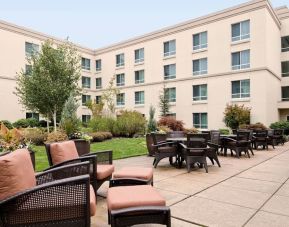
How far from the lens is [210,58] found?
95.5 ft

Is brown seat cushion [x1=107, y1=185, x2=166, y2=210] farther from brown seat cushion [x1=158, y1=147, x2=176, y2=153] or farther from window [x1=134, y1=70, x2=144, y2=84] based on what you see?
window [x1=134, y1=70, x2=144, y2=84]

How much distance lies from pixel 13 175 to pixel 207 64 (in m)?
28.3

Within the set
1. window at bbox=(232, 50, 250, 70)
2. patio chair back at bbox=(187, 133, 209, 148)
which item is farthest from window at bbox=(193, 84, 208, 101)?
patio chair back at bbox=(187, 133, 209, 148)

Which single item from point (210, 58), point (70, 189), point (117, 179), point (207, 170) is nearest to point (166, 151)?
point (207, 170)

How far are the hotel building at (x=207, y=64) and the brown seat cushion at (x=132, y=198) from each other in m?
24.2

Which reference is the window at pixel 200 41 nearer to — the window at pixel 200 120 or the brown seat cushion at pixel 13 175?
the window at pixel 200 120

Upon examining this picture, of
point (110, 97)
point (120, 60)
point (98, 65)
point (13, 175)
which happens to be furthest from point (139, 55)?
point (13, 175)

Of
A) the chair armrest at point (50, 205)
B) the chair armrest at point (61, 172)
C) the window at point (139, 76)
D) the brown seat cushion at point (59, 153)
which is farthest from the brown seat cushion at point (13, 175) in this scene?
the window at point (139, 76)

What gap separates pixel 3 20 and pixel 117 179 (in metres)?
31.3

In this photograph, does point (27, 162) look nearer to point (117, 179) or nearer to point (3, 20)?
point (117, 179)

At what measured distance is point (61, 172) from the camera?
163 inches

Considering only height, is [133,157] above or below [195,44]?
below

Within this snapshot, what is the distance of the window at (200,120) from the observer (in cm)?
2927

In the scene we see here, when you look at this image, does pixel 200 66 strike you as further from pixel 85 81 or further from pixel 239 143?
pixel 239 143
